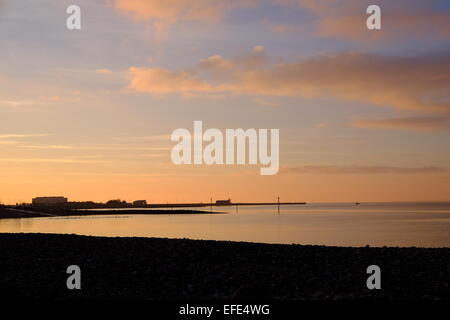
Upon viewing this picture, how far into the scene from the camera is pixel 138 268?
2247cm

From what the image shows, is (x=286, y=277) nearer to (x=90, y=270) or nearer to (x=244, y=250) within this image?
(x=244, y=250)
